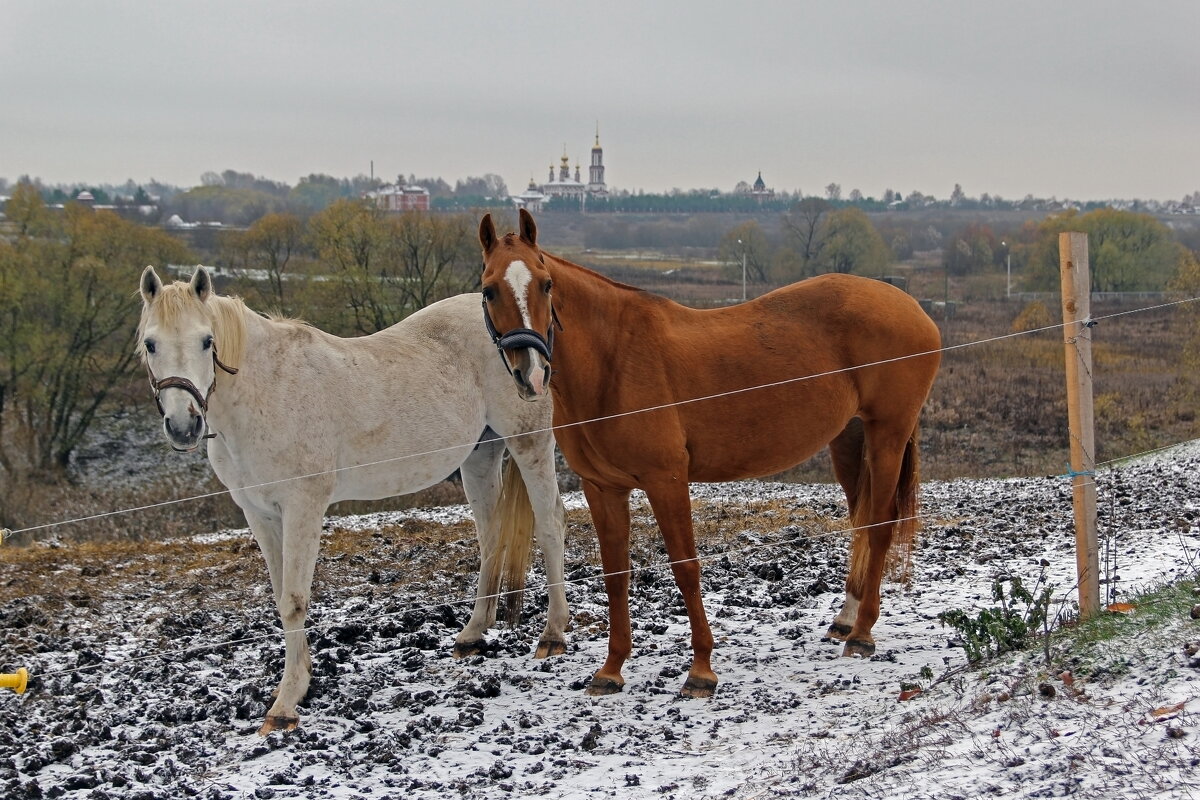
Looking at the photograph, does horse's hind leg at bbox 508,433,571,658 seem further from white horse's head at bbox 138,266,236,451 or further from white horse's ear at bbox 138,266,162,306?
white horse's ear at bbox 138,266,162,306

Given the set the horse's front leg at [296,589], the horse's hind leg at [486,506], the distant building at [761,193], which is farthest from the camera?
the distant building at [761,193]

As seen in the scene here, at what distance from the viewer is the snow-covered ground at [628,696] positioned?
3801 millimetres

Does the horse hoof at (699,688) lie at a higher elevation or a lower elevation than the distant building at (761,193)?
lower

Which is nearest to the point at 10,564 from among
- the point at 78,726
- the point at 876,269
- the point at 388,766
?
the point at 78,726

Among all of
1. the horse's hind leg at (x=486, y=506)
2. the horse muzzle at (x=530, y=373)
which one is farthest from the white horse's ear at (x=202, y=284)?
the horse's hind leg at (x=486, y=506)

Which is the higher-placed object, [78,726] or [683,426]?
[683,426]

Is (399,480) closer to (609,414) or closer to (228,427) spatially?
(228,427)

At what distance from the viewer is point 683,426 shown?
5602 millimetres

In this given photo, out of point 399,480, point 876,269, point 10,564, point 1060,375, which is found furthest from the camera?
point 876,269

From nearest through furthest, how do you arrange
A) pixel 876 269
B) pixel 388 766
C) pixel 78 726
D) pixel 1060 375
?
pixel 388 766 < pixel 78 726 < pixel 1060 375 < pixel 876 269

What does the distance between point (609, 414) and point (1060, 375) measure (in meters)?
31.6

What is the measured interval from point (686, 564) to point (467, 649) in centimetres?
195

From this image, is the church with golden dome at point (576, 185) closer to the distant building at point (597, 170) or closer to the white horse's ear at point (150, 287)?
the distant building at point (597, 170)

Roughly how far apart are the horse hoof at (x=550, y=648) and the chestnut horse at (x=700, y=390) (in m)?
0.79
